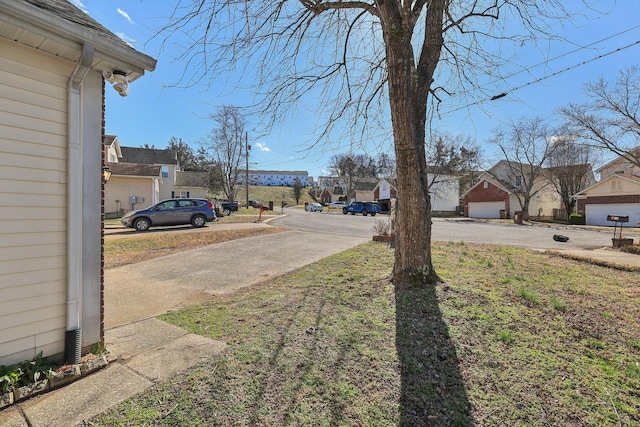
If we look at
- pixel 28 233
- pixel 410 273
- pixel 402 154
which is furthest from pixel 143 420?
pixel 402 154

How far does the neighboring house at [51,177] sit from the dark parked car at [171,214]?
12.0 meters

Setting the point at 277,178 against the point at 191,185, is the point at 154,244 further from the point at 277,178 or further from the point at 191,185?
the point at 277,178

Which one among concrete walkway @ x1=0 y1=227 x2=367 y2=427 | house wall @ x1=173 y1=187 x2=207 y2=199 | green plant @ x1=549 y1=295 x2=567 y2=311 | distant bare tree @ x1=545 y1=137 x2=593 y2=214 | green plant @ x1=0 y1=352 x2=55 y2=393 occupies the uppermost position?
distant bare tree @ x1=545 y1=137 x2=593 y2=214

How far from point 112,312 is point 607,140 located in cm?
2786

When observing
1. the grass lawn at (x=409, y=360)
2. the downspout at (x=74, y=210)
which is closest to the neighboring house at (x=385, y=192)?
the grass lawn at (x=409, y=360)

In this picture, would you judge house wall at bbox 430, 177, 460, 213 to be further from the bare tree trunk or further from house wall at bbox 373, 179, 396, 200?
the bare tree trunk

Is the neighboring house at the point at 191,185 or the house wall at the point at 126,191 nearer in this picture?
the house wall at the point at 126,191

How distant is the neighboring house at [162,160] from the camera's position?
33781 mm

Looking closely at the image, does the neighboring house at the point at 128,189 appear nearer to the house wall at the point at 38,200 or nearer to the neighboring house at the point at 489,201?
the house wall at the point at 38,200

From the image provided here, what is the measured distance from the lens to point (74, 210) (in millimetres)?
2771

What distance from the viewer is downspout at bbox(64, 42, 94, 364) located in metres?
2.75

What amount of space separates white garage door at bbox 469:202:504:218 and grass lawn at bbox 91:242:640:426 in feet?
114

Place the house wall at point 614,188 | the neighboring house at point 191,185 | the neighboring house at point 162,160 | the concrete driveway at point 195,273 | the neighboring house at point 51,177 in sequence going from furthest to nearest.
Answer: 1. the neighboring house at point 191,185
2. the neighboring house at point 162,160
3. the house wall at point 614,188
4. the concrete driveway at point 195,273
5. the neighboring house at point 51,177

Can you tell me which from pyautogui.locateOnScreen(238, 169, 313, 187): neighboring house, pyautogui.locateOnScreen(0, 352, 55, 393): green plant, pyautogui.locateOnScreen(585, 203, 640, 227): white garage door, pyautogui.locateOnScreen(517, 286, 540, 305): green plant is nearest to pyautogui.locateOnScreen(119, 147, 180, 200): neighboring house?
pyautogui.locateOnScreen(0, 352, 55, 393): green plant
